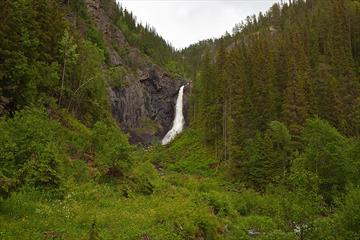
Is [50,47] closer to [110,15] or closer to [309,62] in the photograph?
→ [309,62]

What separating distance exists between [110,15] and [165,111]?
38088 millimetres

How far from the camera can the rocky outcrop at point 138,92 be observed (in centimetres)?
10157

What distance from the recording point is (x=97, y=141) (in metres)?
31.5

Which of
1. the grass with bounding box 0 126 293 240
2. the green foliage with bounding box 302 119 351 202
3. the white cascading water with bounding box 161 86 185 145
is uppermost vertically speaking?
the white cascading water with bounding box 161 86 185 145

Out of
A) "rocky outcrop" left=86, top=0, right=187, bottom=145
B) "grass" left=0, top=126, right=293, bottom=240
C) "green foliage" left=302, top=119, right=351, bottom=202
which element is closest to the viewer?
"grass" left=0, top=126, right=293, bottom=240

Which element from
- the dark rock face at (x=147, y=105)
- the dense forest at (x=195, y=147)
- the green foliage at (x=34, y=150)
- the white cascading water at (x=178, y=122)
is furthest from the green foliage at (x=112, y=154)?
the white cascading water at (x=178, y=122)

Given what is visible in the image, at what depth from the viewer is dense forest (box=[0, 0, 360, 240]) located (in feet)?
52.3

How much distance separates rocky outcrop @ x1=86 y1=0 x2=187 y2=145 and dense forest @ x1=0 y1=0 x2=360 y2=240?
22760 mm

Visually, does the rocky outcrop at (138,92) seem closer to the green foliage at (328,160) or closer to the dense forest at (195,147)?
the dense forest at (195,147)

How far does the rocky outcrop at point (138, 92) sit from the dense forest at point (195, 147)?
2276cm

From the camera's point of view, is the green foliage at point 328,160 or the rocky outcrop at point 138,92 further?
the rocky outcrop at point 138,92

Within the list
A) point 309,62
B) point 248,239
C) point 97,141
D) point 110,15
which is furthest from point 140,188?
point 110,15

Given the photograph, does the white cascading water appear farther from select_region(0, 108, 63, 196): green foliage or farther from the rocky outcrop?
select_region(0, 108, 63, 196): green foliage

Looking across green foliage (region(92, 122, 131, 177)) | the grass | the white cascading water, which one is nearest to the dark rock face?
the white cascading water
